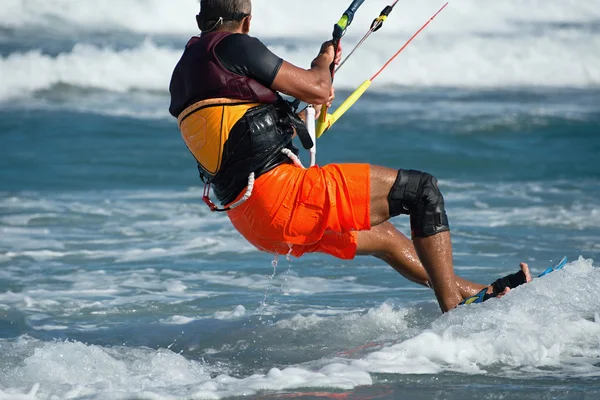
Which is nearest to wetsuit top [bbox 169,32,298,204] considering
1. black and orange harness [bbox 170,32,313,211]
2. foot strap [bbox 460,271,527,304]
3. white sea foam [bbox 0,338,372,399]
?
black and orange harness [bbox 170,32,313,211]

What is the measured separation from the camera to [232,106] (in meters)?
4.69

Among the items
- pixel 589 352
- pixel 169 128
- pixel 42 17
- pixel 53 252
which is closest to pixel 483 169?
pixel 169 128

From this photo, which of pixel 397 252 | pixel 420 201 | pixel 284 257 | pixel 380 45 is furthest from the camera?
pixel 380 45

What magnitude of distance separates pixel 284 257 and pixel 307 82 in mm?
3478

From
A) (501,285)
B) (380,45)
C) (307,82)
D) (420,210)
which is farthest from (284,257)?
(380,45)

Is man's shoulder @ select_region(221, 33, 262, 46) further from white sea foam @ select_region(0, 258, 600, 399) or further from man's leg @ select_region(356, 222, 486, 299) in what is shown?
white sea foam @ select_region(0, 258, 600, 399)

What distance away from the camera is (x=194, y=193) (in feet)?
37.1

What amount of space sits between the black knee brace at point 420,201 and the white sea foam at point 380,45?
14.2 meters

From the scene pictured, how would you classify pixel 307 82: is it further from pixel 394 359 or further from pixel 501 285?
pixel 501 285

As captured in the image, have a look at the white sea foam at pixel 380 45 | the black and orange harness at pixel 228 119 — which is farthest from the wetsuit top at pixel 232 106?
the white sea foam at pixel 380 45

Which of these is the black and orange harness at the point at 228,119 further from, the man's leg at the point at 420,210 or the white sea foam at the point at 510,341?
the white sea foam at the point at 510,341

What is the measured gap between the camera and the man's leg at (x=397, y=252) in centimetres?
535

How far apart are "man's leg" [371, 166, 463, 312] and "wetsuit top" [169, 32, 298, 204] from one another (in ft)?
1.67

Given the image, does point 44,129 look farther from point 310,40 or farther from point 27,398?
point 27,398
